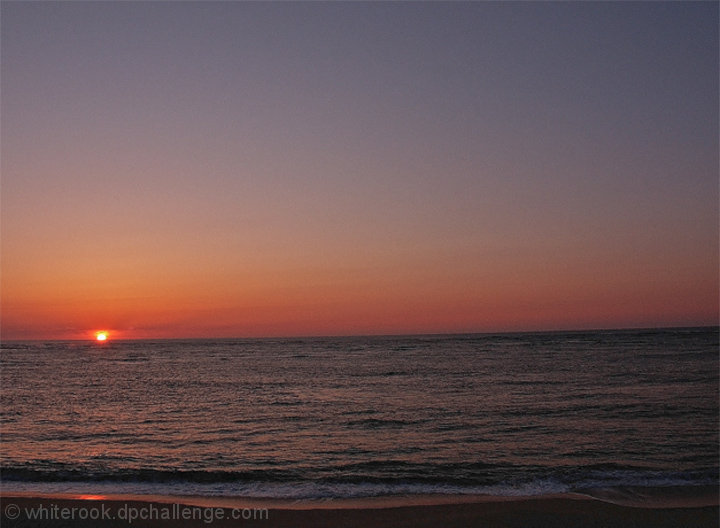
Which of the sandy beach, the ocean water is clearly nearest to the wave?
the ocean water

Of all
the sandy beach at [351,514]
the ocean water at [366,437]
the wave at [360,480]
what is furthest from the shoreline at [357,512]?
the ocean water at [366,437]

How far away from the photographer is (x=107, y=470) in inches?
607

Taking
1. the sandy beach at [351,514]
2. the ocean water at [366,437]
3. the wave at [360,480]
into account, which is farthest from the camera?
the ocean water at [366,437]

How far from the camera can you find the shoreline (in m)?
10.6

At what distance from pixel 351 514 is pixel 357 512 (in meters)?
0.17

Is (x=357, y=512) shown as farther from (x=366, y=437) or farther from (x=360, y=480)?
(x=366, y=437)

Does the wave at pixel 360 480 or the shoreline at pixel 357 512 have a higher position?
the shoreline at pixel 357 512

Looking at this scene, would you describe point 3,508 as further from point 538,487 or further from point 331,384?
point 331,384

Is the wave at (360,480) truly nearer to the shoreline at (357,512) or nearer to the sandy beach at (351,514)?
the shoreline at (357,512)

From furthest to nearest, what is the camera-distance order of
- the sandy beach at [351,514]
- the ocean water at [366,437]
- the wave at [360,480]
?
1. the ocean water at [366,437]
2. the wave at [360,480]
3. the sandy beach at [351,514]

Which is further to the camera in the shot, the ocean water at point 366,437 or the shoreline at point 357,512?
the ocean water at point 366,437

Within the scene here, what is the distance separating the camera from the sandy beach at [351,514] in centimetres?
1056

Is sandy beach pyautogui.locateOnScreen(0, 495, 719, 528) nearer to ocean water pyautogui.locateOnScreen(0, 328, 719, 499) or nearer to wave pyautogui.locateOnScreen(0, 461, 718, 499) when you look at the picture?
wave pyautogui.locateOnScreen(0, 461, 718, 499)

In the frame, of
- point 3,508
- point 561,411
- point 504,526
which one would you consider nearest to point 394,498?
point 504,526
